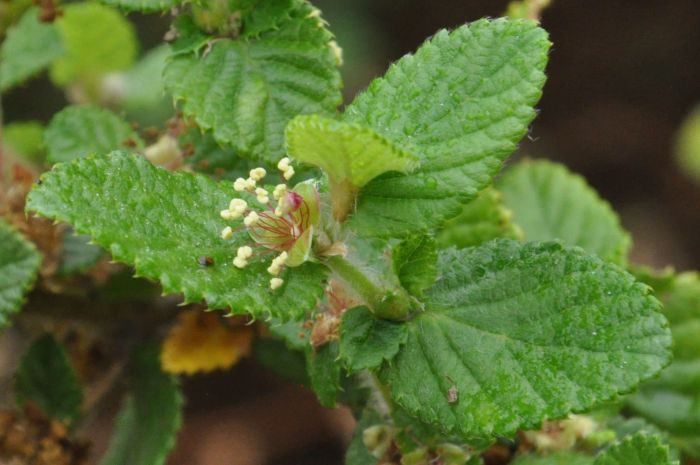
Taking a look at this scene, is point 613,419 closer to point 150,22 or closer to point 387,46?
point 150,22

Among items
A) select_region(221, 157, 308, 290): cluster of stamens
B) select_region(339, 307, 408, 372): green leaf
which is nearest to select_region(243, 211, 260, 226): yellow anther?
select_region(221, 157, 308, 290): cluster of stamens

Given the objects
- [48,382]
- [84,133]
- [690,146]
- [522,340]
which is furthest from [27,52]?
[690,146]

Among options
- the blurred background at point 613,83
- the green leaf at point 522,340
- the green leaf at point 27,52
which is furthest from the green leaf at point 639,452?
the blurred background at point 613,83

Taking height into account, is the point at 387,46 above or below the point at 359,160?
above

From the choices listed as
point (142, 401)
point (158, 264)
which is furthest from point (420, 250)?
point (142, 401)

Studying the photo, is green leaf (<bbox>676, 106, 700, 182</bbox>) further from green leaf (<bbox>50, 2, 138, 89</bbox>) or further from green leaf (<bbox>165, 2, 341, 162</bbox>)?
green leaf (<bbox>165, 2, 341, 162</bbox>)

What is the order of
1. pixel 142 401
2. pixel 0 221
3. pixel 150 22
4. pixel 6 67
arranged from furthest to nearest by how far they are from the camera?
pixel 150 22, pixel 6 67, pixel 142 401, pixel 0 221

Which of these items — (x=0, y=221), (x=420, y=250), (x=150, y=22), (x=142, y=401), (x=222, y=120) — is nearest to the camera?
(x=420, y=250)
